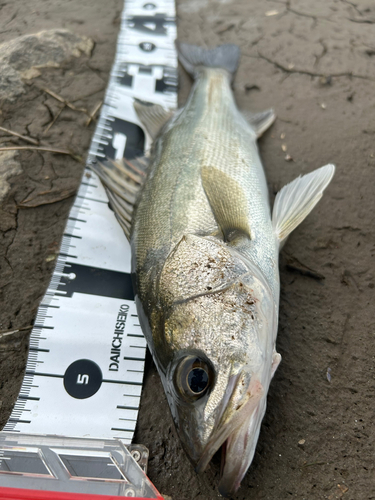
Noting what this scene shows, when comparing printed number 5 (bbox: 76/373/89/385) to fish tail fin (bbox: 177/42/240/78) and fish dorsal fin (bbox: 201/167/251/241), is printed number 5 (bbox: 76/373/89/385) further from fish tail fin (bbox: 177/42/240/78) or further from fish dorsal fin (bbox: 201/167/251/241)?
fish tail fin (bbox: 177/42/240/78)

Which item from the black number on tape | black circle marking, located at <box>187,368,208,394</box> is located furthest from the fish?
the black number on tape

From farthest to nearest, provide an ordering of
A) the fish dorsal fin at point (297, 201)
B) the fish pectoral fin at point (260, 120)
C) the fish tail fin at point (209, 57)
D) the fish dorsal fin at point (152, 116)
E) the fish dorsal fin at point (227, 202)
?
1. the fish tail fin at point (209, 57)
2. the fish pectoral fin at point (260, 120)
3. the fish dorsal fin at point (152, 116)
4. the fish dorsal fin at point (297, 201)
5. the fish dorsal fin at point (227, 202)

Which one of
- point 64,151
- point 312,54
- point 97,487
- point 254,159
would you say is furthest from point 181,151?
point 312,54

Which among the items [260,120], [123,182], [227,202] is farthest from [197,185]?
[260,120]

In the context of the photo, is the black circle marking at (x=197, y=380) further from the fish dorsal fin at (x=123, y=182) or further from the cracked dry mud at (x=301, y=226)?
the fish dorsal fin at (x=123, y=182)

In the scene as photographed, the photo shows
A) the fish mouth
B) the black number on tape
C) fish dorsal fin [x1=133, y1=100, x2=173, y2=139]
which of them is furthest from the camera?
the black number on tape

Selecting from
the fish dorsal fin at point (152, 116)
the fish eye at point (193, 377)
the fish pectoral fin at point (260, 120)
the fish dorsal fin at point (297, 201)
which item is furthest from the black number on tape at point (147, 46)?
the fish eye at point (193, 377)
